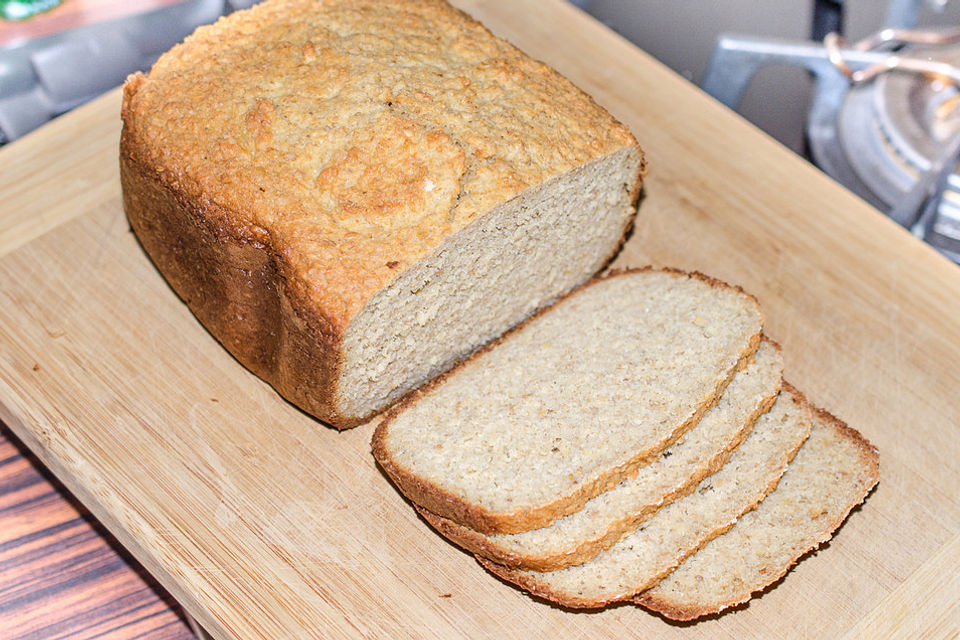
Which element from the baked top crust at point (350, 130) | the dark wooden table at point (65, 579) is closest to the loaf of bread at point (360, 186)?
the baked top crust at point (350, 130)

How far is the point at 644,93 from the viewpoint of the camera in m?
4.15

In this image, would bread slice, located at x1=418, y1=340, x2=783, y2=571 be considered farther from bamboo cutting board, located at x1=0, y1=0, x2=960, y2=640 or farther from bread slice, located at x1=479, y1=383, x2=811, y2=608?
bamboo cutting board, located at x1=0, y1=0, x2=960, y2=640

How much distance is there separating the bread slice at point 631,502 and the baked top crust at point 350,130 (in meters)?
0.81

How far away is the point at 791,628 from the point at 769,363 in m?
0.84

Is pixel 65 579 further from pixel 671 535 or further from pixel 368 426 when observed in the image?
pixel 671 535

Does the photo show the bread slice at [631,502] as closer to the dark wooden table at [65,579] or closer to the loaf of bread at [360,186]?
the loaf of bread at [360,186]

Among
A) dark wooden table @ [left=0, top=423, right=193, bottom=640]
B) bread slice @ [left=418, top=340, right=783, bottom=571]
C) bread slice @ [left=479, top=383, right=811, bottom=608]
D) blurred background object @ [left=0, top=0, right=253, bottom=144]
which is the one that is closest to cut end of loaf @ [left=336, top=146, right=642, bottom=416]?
bread slice @ [left=418, top=340, right=783, bottom=571]

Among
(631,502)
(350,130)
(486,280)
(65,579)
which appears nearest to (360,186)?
(350,130)

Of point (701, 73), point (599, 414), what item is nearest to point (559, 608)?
point (599, 414)

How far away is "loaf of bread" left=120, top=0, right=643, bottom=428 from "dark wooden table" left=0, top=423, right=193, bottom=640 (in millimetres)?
800

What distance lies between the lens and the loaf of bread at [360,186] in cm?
294

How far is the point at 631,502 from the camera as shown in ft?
9.76

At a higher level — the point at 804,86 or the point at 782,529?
the point at 804,86

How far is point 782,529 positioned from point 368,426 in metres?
1.37
